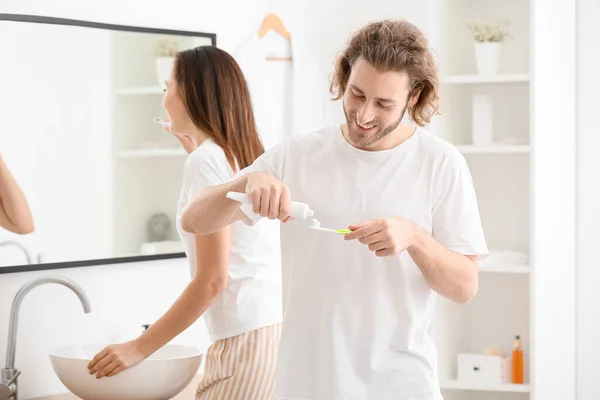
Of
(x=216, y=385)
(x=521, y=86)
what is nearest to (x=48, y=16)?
(x=216, y=385)

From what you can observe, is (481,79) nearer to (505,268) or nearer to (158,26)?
(505,268)

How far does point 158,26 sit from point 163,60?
0.41 feet

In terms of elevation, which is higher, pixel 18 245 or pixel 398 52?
pixel 398 52

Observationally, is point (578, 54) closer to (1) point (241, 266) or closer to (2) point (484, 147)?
(2) point (484, 147)

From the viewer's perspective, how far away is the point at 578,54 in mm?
3326

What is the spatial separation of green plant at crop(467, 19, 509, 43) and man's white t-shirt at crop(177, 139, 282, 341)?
144cm

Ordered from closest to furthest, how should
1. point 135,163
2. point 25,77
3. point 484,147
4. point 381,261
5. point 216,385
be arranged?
point 381,261
point 216,385
point 25,77
point 135,163
point 484,147

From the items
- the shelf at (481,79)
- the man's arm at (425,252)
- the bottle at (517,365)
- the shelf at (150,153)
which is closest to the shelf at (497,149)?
the shelf at (481,79)

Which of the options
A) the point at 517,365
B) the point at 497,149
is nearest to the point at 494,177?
the point at 497,149

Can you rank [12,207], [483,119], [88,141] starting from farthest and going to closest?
1. [483,119]
2. [88,141]
3. [12,207]

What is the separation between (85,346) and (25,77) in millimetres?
802

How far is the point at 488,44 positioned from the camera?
10.5 ft

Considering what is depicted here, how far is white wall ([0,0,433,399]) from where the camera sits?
8.22 feet

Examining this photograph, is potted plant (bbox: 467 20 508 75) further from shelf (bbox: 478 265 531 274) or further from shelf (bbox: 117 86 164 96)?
shelf (bbox: 117 86 164 96)
